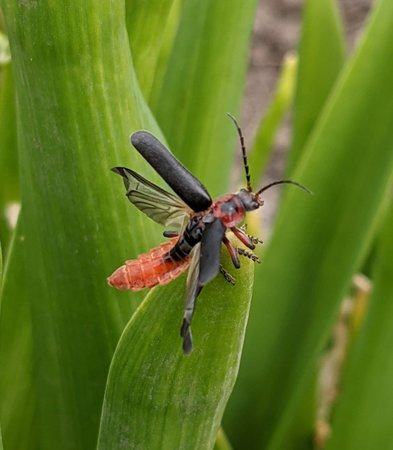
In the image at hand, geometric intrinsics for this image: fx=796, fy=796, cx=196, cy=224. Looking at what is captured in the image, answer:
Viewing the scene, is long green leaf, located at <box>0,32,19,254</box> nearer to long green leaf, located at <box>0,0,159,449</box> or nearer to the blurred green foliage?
the blurred green foliage

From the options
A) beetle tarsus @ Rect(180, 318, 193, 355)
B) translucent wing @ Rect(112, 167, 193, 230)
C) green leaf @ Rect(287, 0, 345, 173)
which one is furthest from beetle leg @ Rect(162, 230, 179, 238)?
green leaf @ Rect(287, 0, 345, 173)

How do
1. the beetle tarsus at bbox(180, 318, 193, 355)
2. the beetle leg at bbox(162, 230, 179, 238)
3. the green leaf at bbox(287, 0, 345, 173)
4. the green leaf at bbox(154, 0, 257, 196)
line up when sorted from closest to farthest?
1. the beetle tarsus at bbox(180, 318, 193, 355)
2. the beetle leg at bbox(162, 230, 179, 238)
3. the green leaf at bbox(154, 0, 257, 196)
4. the green leaf at bbox(287, 0, 345, 173)

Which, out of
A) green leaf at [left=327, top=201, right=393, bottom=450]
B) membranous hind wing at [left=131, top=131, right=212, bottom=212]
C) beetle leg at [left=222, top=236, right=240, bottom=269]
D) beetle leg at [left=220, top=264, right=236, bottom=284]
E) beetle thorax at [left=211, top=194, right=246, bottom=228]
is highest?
membranous hind wing at [left=131, top=131, right=212, bottom=212]

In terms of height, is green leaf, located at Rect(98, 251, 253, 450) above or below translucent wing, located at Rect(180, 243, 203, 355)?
below

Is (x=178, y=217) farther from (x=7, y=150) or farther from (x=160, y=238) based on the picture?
(x=7, y=150)

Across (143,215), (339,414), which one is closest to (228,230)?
(143,215)

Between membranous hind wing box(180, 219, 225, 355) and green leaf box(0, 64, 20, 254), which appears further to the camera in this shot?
green leaf box(0, 64, 20, 254)

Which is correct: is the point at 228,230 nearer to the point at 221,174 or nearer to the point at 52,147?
the point at 52,147

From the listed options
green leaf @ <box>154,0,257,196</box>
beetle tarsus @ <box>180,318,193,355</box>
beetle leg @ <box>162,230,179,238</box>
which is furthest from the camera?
green leaf @ <box>154,0,257,196</box>
